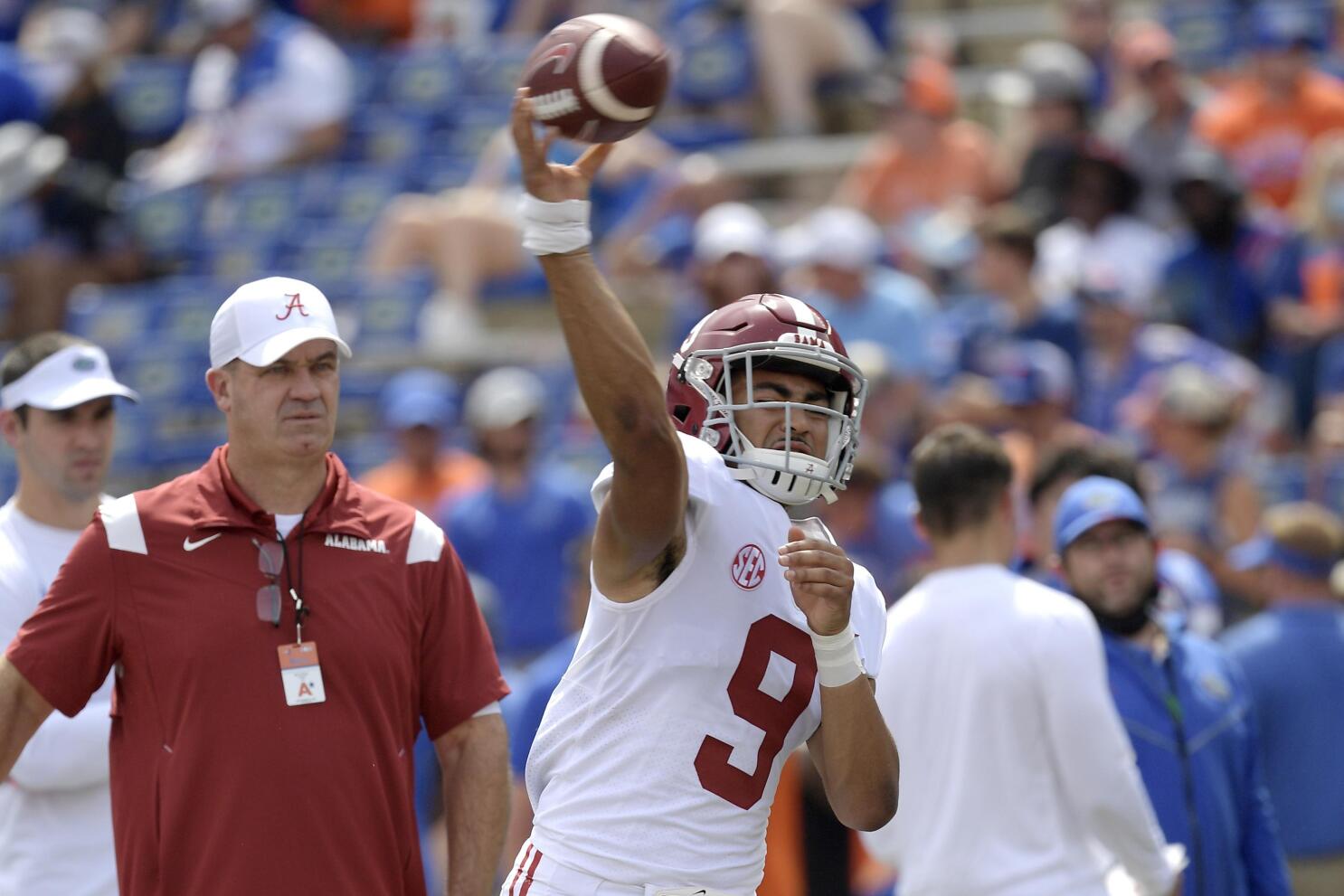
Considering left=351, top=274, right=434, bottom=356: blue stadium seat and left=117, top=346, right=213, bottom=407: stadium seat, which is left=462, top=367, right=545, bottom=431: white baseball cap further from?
left=117, top=346, right=213, bottom=407: stadium seat

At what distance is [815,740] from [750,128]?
33.4 feet

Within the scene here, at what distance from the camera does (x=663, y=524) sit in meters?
3.29

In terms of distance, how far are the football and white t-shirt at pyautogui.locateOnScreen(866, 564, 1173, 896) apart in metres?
1.85

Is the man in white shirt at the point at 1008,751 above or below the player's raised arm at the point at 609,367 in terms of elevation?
below

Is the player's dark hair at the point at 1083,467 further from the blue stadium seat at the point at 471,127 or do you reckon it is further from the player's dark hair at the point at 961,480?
the blue stadium seat at the point at 471,127

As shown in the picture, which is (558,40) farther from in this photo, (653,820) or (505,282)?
(505,282)

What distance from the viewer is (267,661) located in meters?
4.08

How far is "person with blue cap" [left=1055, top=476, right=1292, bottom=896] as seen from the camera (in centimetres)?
520

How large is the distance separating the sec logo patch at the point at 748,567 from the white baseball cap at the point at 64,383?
6.97 feet

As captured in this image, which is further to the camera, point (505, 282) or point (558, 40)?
point (505, 282)

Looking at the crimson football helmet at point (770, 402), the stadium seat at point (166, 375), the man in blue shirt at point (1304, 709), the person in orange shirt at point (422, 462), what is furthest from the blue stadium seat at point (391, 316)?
the crimson football helmet at point (770, 402)

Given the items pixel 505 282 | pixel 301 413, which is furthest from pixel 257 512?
pixel 505 282

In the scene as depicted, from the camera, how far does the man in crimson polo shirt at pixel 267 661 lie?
4.03 meters

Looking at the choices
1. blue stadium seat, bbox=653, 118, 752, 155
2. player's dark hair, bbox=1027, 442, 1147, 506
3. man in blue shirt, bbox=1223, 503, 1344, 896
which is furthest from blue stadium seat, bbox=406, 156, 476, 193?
man in blue shirt, bbox=1223, 503, 1344, 896
